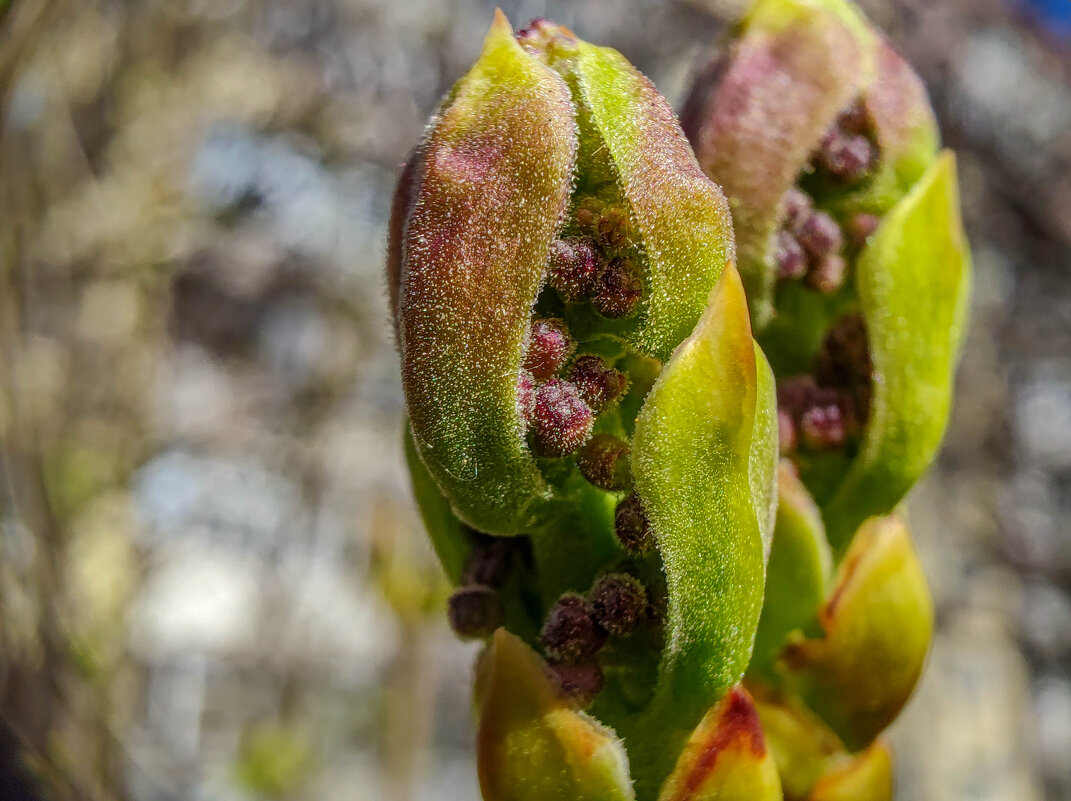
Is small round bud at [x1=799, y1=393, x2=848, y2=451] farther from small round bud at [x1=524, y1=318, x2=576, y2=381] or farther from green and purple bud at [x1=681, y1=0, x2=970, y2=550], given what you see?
small round bud at [x1=524, y1=318, x2=576, y2=381]

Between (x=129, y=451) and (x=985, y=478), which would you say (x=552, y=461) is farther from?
(x=985, y=478)

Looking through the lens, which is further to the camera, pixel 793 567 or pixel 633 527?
pixel 793 567

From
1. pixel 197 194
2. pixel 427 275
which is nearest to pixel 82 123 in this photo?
pixel 197 194

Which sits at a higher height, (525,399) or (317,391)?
(525,399)

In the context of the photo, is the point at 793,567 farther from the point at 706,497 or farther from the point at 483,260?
the point at 483,260

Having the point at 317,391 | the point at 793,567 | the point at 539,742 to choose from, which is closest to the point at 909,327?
the point at 793,567

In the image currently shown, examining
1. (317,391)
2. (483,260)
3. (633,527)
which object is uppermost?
(483,260)

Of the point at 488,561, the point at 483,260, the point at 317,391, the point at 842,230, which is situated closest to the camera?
the point at 483,260
